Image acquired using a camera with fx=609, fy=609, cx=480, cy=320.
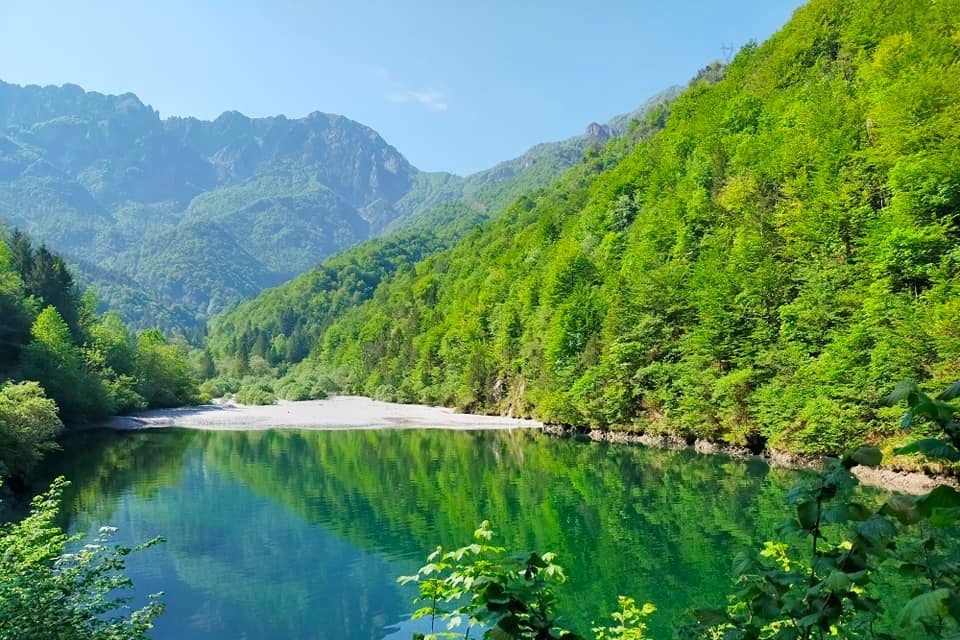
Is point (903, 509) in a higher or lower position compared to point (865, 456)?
lower

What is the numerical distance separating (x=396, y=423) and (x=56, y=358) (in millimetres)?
36091

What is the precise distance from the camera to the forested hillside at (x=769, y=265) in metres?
33.2

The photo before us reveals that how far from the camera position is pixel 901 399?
2344mm

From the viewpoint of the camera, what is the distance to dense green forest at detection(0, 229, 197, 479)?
42.1 m

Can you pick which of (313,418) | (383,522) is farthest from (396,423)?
(383,522)

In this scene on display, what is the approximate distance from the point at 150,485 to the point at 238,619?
887 inches

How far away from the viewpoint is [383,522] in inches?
1094

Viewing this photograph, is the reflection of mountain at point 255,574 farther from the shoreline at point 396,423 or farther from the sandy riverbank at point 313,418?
the sandy riverbank at point 313,418

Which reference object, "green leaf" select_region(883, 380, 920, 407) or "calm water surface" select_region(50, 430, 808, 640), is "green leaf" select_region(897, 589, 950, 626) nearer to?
"green leaf" select_region(883, 380, 920, 407)

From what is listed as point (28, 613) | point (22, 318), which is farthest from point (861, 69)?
point (22, 318)

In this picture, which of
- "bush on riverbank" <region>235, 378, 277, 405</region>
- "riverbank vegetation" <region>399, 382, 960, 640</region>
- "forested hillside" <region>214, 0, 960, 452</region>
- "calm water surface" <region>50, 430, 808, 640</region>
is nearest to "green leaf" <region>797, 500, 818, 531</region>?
"riverbank vegetation" <region>399, 382, 960, 640</region>

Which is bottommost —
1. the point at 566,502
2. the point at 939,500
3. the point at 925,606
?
the point at 566,502

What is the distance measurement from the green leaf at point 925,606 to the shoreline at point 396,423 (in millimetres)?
30278

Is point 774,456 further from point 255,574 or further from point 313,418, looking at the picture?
point 313,418
